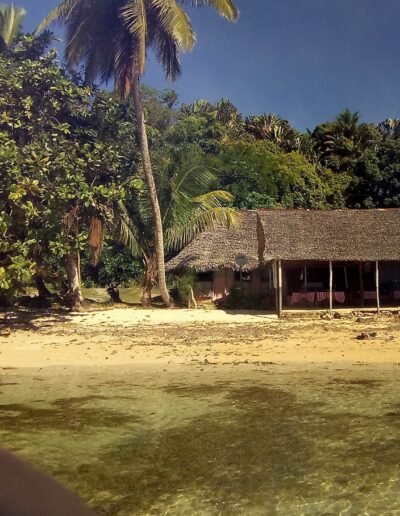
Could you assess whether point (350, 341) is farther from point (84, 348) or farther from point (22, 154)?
point (22, 154)

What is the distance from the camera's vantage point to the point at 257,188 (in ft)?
99.2

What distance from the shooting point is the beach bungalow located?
1795cm

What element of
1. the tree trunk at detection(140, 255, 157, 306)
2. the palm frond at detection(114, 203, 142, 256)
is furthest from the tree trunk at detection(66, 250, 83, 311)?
the tree trunk at detection(140, 255, 157, 306)

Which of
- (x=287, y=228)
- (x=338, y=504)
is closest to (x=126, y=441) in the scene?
(x=338, y=504)

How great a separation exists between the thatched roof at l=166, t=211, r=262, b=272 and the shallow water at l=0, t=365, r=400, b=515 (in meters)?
10.6

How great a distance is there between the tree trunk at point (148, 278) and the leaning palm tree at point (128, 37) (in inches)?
41.2

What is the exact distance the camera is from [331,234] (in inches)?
746

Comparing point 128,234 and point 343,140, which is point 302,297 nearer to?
point 128,234

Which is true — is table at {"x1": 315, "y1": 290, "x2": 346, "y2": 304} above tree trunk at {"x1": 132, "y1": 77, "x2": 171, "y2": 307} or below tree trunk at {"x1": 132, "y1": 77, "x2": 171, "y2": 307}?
below

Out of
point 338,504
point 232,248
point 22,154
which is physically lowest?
point 338,504

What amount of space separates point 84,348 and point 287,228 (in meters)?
9.07

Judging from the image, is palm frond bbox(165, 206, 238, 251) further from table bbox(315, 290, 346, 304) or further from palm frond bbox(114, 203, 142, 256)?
table bbox(315, 290, 346, 304)

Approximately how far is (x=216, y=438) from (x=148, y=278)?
14.9m

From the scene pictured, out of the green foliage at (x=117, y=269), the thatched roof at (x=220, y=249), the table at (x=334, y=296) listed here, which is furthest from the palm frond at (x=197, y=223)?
the green foliage at (x=117, y=269)
